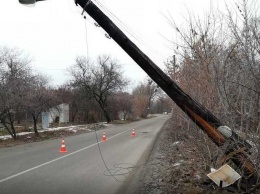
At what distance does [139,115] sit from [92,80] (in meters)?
31.4

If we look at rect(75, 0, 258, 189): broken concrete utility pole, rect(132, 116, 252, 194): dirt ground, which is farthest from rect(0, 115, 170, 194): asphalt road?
rect(75, 0, 258, 189): broken concrete utility pole

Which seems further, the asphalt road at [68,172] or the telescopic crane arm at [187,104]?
the asphalt road at [68,172]

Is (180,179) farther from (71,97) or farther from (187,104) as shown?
(71,97)

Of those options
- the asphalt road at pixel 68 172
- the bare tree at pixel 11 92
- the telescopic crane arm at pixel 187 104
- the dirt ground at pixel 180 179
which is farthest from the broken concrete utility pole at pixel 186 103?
the bare tree at pixel 11 92

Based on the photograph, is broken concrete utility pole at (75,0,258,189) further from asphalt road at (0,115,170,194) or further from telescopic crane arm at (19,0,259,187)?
asphalt road at (0,115,170,194)

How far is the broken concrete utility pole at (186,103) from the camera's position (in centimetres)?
671

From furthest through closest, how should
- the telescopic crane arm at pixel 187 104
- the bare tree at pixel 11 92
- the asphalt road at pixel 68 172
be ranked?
the bare tree at pixel 11 92, the asphalt road at pixel 68 172, the telescopic crane arm at pixel 187 104

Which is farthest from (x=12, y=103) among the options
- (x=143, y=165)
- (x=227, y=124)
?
(x=227, y=124)

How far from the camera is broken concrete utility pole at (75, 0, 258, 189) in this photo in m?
6.71

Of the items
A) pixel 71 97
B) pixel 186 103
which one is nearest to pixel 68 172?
pixel 186 103

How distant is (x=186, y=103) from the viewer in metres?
7.44

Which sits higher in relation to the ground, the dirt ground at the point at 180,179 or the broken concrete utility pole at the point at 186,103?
the broken concrete utility pole at the point at 186,103

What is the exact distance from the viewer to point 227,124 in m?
7.41

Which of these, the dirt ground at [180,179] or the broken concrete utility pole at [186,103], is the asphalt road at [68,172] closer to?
the dirt ground at [180,179]
